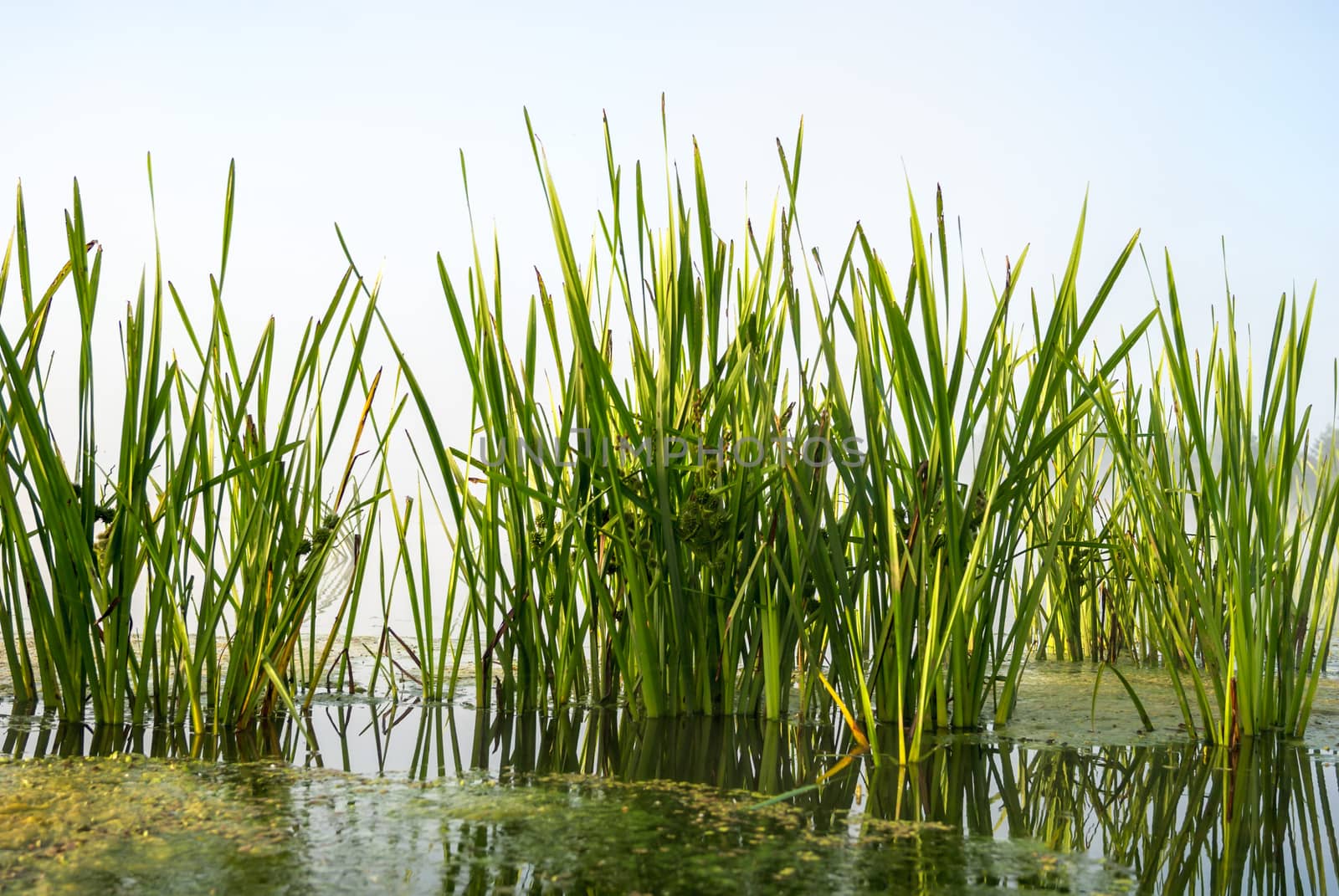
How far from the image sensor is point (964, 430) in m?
1.72

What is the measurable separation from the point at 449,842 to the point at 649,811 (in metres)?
0.25

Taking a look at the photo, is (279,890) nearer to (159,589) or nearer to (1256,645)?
(159,589)

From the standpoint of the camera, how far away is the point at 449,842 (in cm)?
109

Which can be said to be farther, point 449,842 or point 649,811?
point 649,811

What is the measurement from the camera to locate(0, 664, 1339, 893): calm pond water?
999mm

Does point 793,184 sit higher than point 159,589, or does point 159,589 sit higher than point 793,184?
point 793,184

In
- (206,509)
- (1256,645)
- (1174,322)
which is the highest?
(1174,322)

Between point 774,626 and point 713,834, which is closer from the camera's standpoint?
point 713,834

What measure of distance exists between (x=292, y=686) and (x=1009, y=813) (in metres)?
1.40

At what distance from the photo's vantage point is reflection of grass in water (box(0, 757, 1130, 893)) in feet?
3.19

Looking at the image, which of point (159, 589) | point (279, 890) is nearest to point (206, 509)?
point (159, 589)

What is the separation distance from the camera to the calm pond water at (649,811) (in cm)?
100

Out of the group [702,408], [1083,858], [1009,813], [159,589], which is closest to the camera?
[1083,858]

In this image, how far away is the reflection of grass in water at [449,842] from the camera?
0.97m
